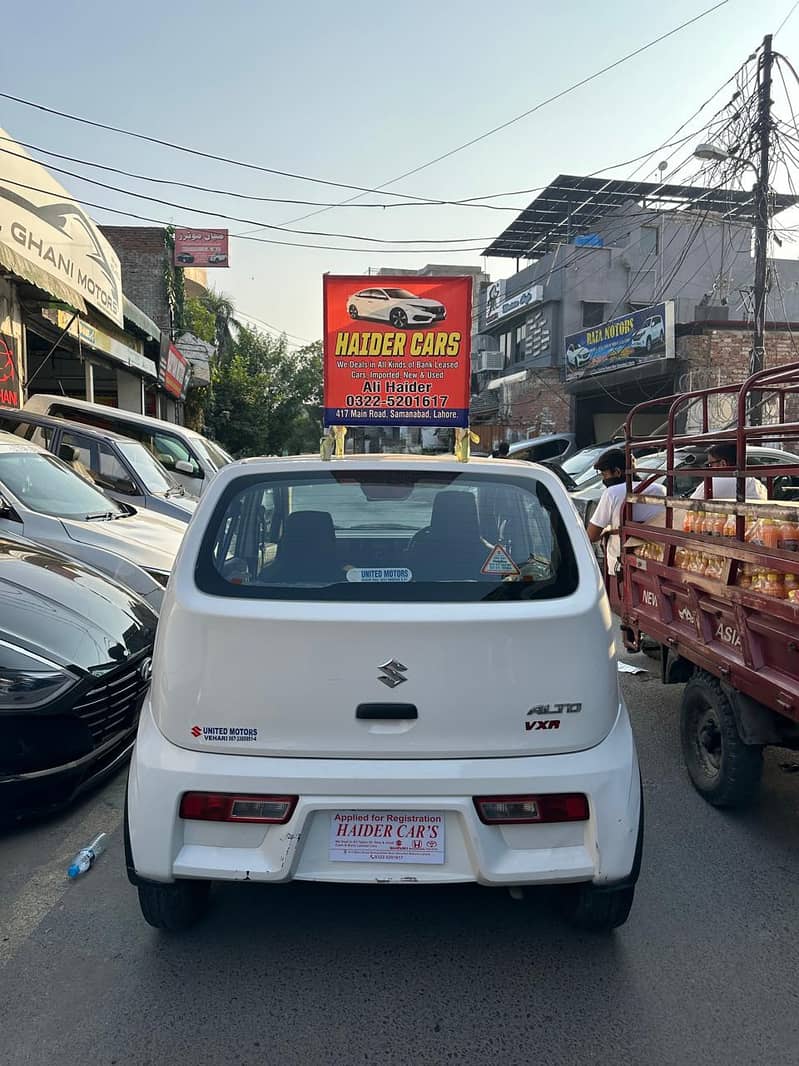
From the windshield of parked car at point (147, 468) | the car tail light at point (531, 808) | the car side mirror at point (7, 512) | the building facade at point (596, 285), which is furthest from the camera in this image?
the building facade at point (596, 285)

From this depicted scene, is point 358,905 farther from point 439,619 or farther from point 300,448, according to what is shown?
point 300,448

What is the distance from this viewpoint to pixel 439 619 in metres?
2.34

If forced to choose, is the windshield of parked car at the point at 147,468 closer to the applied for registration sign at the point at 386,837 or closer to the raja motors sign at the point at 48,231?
the raja motors sign at the point at 48,231

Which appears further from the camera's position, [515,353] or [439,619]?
[515,353]

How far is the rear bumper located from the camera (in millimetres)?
2299

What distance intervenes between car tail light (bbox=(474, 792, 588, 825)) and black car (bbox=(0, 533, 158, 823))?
6.66 ft

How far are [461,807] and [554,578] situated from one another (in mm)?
778

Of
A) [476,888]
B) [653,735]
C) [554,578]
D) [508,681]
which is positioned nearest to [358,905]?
[476,888]

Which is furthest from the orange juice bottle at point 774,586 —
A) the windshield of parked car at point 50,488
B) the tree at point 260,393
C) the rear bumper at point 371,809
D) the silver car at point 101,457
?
the tree at point 260,393

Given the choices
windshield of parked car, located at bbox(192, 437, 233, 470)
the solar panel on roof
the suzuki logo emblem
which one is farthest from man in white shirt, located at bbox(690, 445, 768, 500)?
the solar panel on roof

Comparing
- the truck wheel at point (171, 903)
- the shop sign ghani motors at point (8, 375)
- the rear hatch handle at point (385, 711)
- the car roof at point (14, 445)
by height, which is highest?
the shop sign ghani motors at point (8, 375)

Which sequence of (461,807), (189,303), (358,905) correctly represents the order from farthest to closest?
(189,303), (358,905), (461,807)

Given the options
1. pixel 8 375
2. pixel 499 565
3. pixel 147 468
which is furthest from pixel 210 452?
pixel 499 565

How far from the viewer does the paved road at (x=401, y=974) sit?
2.22m
